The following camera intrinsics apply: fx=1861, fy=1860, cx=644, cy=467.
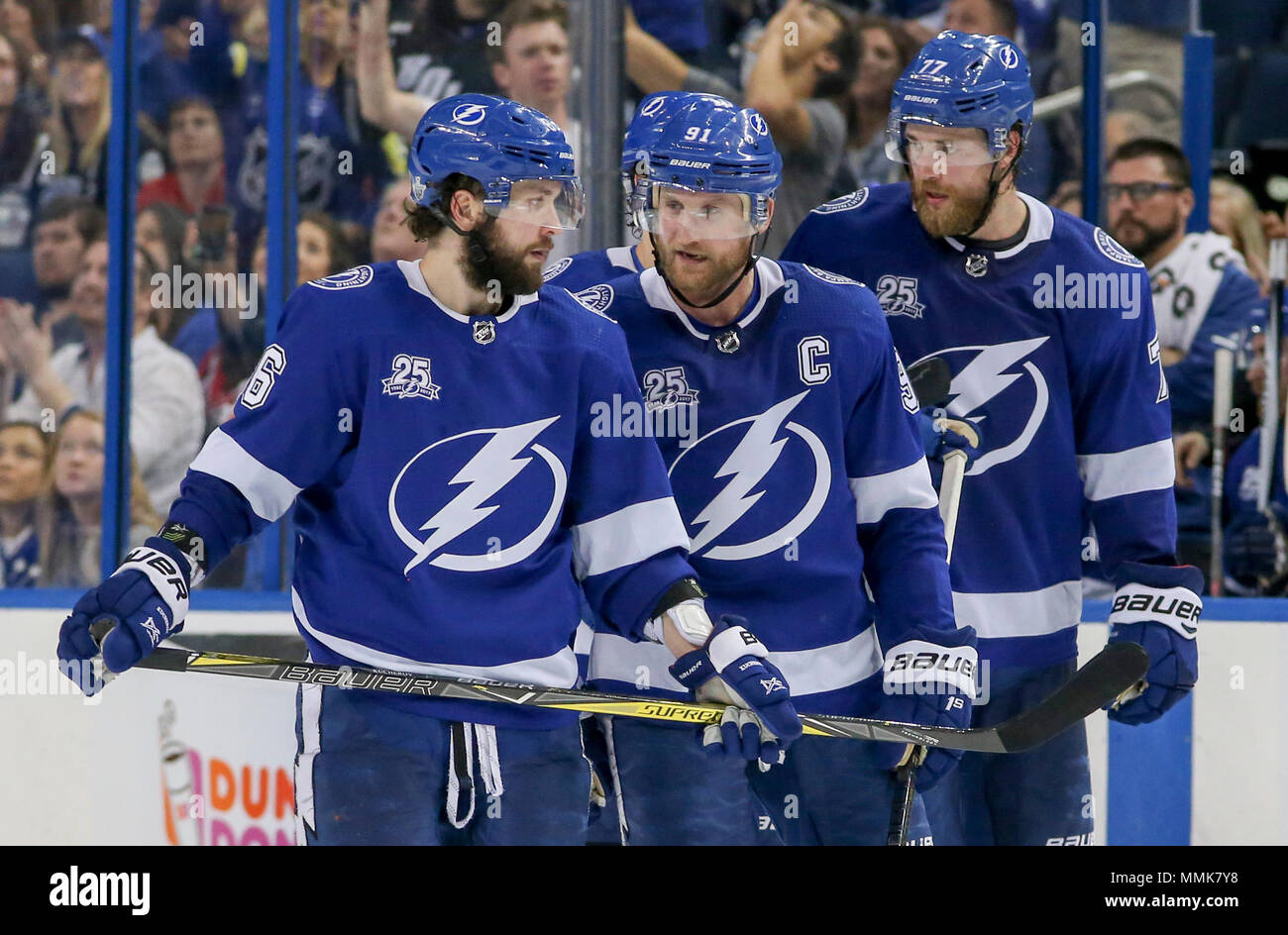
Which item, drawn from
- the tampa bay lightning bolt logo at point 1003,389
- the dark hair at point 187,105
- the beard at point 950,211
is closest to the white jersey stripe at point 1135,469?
the tampa bay lightning bolt logo at point 1003,389

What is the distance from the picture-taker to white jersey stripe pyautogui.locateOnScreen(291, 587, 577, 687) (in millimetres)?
2359

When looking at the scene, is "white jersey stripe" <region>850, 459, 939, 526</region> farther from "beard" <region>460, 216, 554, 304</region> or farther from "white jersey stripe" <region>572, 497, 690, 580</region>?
"beard" <region>460, 216, 554, 304</region>

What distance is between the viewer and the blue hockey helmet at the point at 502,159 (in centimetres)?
242

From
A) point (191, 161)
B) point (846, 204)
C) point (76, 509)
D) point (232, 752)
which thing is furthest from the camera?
point (191, 161)

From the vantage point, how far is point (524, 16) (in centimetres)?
462

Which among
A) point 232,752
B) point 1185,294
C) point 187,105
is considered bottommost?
point 232,752

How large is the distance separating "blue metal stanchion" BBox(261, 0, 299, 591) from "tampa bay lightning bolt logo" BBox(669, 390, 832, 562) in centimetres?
163

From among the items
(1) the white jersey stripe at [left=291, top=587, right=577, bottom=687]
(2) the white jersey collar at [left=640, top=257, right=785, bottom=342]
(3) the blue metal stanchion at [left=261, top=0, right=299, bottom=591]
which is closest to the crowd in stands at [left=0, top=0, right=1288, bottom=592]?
(3) the blue metal stanchion at [left=261, top=0, right=299, bottom=591]

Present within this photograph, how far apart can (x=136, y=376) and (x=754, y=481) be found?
2.35 meters

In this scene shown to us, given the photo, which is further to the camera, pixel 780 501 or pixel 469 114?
pixel 780 501

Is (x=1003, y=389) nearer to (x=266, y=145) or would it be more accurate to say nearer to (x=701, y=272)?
(x=701, y=272)

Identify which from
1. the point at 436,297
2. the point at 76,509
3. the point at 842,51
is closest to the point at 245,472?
the point at 436,297

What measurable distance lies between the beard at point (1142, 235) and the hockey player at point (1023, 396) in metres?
1.18

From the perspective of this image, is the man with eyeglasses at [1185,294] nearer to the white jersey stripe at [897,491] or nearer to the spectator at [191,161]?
the white jersey stripe at [897,491]
